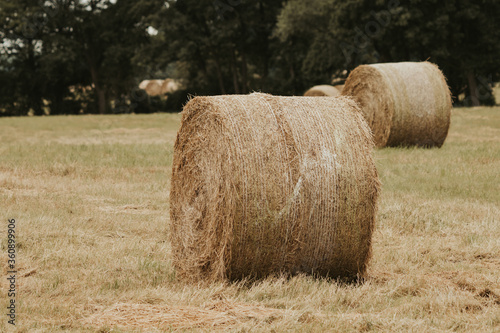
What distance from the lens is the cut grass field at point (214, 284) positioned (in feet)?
16.7

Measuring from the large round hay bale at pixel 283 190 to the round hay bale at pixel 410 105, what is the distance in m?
9.61

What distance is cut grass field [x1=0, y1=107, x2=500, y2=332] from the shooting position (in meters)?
5.09

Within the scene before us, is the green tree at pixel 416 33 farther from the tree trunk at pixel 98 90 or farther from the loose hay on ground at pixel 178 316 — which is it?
the loose hay on ground at pixel 178 316

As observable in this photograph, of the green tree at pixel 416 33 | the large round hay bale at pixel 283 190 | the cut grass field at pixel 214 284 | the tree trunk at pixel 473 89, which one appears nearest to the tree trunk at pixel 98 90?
the green tree at pixel 416 33

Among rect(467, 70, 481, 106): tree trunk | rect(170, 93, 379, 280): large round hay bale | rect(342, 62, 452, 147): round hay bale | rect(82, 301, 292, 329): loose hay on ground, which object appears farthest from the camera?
rect(467, 70, 481, 106): tree trunk

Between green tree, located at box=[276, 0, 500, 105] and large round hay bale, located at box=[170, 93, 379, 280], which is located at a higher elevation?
green tree, located at box=[276, 0, 500, 105]

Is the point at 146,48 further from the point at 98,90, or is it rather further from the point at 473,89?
the point at 473,89

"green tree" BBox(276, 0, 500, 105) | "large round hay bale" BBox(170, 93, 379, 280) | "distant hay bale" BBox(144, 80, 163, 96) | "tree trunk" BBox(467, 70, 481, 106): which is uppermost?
"green tree" BBox(276, 0, 500, 105)

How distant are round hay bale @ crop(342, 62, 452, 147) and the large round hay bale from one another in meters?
9.61

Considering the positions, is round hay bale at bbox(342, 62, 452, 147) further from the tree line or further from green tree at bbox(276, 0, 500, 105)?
the tree line

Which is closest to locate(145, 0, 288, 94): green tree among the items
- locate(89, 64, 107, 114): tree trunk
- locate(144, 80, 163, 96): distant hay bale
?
locate(89, 64, 107, 114): tree trunk

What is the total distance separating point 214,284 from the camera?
5895mm

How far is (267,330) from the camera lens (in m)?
4.86

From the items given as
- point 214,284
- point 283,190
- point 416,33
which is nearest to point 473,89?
point 416,33
